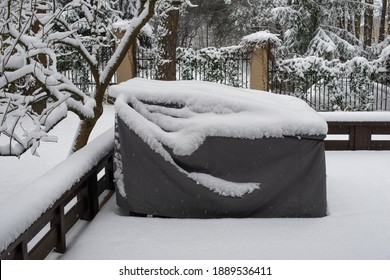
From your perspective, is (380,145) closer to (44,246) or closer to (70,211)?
(70,211)

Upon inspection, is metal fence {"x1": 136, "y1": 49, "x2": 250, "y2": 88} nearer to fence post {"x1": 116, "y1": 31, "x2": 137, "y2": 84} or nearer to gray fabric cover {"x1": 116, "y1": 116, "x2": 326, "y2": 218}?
fence post {"x1": 116, "y1": 31, "x2": 137, "y2": 84}

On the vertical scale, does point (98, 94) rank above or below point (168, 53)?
below

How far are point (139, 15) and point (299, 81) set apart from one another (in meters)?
10.6

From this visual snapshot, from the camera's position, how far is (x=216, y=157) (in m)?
5.81

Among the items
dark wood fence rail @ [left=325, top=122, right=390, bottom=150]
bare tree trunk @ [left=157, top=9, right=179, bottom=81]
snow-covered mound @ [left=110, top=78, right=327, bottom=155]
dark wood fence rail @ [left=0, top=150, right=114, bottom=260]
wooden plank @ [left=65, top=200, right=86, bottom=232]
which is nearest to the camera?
dark wood fence rail @ [left=0, top=150, right=114, bottom=260]

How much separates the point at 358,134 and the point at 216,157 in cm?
502

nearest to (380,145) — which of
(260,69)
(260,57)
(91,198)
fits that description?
(91,198)

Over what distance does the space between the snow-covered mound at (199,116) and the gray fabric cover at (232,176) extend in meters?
0.09

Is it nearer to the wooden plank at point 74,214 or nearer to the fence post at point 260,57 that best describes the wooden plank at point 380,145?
the wooden plank at point 74,214

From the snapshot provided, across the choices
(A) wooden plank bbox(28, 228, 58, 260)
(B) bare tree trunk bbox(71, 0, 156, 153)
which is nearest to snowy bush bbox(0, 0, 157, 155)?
(B) bare tree trunk bbox(71, 0, 156, 153)

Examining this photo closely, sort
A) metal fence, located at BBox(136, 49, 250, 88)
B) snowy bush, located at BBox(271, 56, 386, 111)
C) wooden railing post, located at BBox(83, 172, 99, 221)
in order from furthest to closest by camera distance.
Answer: metal fence, located at BBox(136, 49, 250, 88), snowy bush, located at BBox(271, 56, 386, 111), wooden railing post, located at BBox(83, 172, 99, 221)

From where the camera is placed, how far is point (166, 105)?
6.02 metres

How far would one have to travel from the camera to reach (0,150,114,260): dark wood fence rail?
4.01 meters

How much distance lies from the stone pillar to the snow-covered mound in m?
11.2
